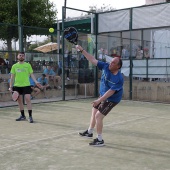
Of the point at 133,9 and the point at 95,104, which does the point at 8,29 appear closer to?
the point at 133,9

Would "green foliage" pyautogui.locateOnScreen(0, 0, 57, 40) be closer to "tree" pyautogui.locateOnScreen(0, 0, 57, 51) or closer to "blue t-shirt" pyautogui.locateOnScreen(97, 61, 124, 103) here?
"tree" pyautogui.locateOnScreen(0, 0, 57, 51)

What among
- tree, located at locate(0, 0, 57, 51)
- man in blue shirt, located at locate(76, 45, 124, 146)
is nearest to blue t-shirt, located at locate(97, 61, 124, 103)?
man in blue shirt, located at locate(76, 45, 124, 146)

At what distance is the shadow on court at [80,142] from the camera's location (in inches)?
176

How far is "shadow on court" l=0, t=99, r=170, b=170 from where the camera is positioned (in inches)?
176

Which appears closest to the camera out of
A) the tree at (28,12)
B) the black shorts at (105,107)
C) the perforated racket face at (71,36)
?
the black shorts at (105,107)

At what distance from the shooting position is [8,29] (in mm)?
11273

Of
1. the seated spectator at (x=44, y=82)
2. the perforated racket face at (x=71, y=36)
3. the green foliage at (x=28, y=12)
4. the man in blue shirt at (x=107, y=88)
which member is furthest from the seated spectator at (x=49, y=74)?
the green foliage at (x=28, y=12)

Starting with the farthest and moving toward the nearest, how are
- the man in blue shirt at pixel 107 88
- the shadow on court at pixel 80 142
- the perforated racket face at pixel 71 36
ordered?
the perforated racket face at pixel 71 36 → the man in blue shirt at pixel 107 88 → the shadow on court at pixel 80 142

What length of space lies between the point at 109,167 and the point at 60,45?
8.40 meters

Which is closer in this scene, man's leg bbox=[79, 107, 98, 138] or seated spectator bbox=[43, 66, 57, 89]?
man's leg bbox=[79, 107, 98, 138]

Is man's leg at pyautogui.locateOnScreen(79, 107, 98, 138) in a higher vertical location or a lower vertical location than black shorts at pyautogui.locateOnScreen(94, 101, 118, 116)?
lower

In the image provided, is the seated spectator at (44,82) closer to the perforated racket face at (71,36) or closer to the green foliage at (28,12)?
the perforated racket face at (71,36)

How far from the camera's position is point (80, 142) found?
5727 mm

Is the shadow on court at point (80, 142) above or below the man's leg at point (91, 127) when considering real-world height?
below
